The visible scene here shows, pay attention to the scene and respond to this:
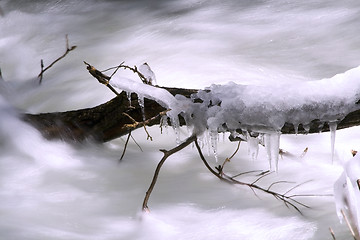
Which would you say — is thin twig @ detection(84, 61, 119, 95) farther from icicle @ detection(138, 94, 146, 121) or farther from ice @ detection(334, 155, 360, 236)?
ice @ detection(334, 155, 360, 236)

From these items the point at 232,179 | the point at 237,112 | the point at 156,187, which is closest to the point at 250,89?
the point at 237,112

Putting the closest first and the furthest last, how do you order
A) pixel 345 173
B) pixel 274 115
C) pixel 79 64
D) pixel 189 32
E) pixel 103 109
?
pixel 345 173 → pixel 274 115 → pixel 103 109 → pixel 79 64 → pixel 189 32

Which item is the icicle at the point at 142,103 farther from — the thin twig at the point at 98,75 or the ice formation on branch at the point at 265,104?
the thin twig at the point at 98,75

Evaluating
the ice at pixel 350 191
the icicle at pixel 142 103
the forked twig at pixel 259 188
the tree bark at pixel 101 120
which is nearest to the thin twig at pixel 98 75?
the tree bark at pixel 101 120

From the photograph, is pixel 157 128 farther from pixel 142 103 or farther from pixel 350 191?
pixel 350 191

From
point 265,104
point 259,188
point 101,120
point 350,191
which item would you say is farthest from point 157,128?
point 350,191

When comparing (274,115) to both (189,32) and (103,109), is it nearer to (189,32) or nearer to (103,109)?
(103,109)
